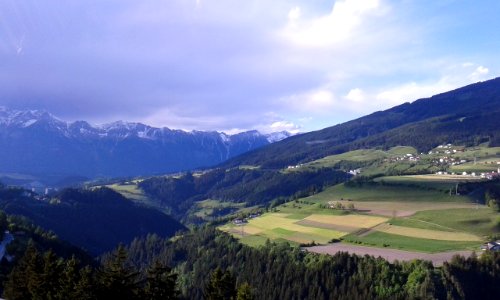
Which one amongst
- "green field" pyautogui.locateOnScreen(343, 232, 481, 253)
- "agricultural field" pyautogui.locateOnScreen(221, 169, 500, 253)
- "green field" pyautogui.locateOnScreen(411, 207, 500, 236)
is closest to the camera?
"green field" pyautogui.locateOnScreen(343, 232, 481, 253)

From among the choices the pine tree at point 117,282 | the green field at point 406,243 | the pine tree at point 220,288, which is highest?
the pine tree at point 117,282

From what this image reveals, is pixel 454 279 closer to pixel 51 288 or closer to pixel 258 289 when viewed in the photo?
pixel 258 289

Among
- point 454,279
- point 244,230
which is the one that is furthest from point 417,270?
point 244,230

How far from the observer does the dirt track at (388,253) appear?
122312mm

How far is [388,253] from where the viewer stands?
13100cm

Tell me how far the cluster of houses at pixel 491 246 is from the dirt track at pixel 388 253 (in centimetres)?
474

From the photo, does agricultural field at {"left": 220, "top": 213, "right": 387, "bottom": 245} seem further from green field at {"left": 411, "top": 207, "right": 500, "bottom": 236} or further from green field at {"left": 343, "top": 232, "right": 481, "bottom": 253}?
green field at {"left": 411, "top": 207, "right": 500, "bottom": 236}

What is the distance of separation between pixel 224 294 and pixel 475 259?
292 feet

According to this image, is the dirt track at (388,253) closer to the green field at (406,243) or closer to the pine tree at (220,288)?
the green field at (406,243)

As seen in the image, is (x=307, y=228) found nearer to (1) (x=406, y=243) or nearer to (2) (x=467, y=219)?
(1) (x=406, y=243)

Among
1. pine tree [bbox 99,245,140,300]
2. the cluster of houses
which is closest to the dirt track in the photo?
the cluster of houses

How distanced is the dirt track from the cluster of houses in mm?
4737

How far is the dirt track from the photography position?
122312 millimetres

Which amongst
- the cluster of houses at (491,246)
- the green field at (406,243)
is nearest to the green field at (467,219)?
the cluster of houses at (491,246)
